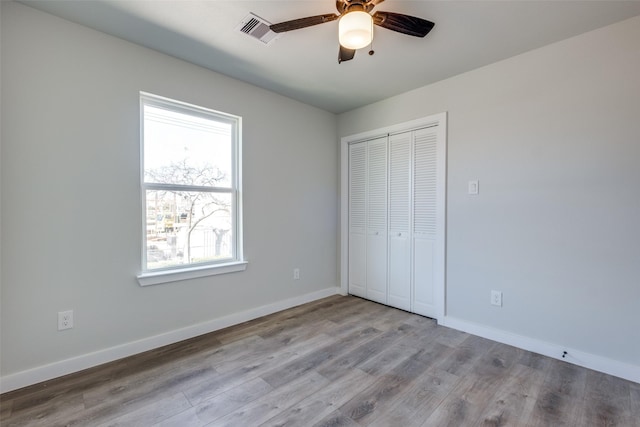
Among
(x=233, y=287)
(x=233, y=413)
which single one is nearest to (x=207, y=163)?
(x=233, y=287)

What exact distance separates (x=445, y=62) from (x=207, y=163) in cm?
234

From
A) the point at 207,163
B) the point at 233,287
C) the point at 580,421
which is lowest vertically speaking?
the point at 580,421

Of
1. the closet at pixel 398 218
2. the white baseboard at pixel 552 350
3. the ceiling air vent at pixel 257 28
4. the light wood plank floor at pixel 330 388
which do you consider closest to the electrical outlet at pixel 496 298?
the white baseboard at pixel 552 350

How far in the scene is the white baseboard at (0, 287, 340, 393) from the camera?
1.88 metres

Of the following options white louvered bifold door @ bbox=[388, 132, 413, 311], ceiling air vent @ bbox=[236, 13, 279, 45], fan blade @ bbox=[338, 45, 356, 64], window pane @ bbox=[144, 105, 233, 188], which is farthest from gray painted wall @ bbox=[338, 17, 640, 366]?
window pane @ bbox=[144, 105, 233, 188]

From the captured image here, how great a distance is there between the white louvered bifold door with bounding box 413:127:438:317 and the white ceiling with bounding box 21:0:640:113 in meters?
0.66

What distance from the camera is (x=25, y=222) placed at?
1883 millimetres

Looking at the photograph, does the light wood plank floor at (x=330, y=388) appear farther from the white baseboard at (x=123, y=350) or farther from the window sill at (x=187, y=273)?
Answer: the window sill at (x=187, y=273)

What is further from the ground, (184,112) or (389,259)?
(184,112)

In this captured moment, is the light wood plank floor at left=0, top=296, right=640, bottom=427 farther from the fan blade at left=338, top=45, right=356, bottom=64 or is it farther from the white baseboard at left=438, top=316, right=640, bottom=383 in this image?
the fan blade at left=338, top=45, right=356, bottom=64

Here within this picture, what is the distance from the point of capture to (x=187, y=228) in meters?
2.68

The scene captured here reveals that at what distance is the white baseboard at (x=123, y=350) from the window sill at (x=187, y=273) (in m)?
0.45

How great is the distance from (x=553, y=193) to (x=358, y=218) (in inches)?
79.9

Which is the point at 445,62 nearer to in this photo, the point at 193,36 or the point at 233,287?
the point at 193,36
